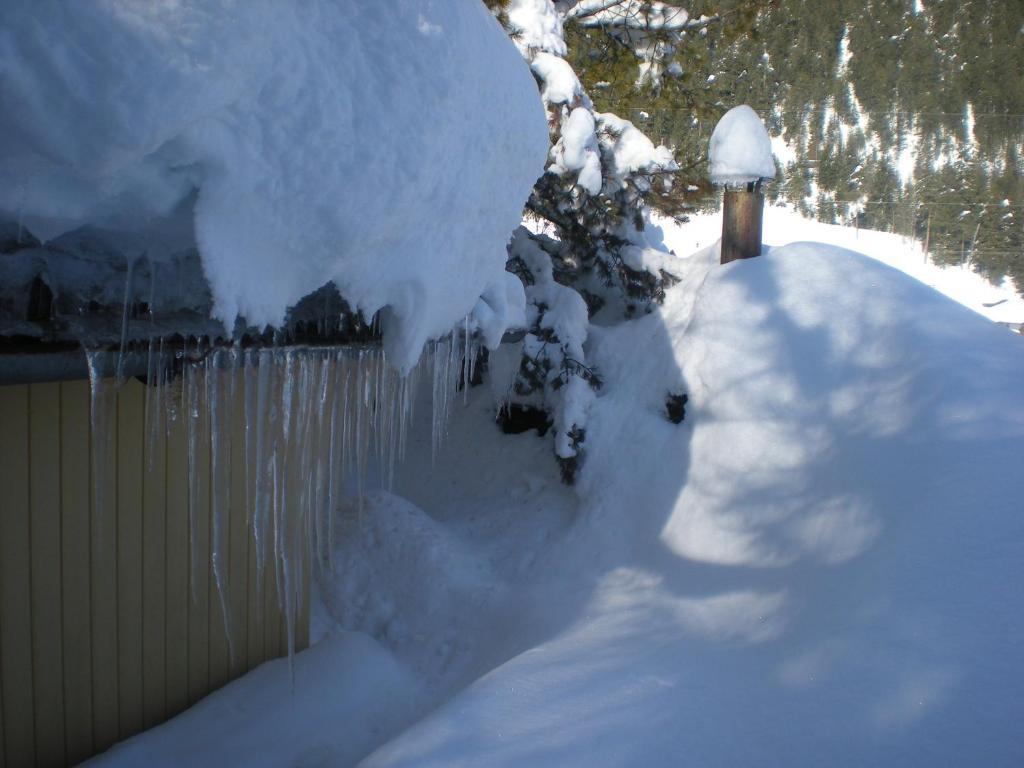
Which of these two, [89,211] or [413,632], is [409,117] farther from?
[413,632]

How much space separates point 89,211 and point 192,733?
3.08m

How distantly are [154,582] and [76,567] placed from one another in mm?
433

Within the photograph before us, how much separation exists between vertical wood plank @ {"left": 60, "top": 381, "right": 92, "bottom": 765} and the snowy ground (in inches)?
9.5

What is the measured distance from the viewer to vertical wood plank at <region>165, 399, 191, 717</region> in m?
3.68

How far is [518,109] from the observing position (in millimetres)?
2783

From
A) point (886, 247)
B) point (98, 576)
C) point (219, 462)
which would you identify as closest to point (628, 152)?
point (219, 462)

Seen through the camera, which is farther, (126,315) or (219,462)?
(219,462)

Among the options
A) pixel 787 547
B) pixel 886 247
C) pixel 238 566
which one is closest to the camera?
pixel 238 566

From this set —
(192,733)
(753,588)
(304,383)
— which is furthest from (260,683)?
(753,588)

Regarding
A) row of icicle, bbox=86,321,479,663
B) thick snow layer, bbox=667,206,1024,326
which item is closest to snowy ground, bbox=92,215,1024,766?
row of icicle, bbox=86,321,479,663

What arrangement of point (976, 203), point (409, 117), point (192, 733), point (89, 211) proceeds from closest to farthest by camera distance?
1. point (89, 211)
2. point (409, 117)
3. point (192, 733)
4. point (976, 203)

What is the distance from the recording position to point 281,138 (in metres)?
1.77

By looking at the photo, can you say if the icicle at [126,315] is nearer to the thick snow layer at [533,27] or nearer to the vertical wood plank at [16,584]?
the vertical wood plank at [16,584]

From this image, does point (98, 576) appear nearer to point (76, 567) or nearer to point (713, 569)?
point (76, 567)
